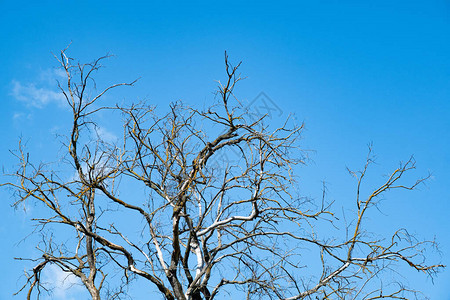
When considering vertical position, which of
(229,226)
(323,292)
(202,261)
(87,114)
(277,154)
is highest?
(87,114)

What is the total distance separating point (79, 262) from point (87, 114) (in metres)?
2.27

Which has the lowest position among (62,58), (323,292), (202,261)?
(323,292)

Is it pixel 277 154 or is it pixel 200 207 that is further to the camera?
pixel 200 207

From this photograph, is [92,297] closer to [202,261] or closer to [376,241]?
[202,261]

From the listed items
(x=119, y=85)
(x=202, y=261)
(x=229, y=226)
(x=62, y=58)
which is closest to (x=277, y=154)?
(x=229, y=226)

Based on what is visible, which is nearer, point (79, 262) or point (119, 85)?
point (119, 85)

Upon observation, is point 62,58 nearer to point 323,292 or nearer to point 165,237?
point 165,237

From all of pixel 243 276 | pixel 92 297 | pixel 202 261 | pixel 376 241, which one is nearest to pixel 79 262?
pixel 92 297

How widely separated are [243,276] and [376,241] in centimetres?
195

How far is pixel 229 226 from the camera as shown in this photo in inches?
296

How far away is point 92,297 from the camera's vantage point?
7.10 meters

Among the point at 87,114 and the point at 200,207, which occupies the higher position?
the point at 87,114

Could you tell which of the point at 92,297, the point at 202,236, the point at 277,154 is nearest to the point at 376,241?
the point at 277,154

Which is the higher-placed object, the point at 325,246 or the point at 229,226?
the point at 229,226
